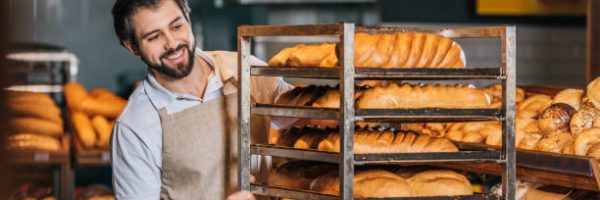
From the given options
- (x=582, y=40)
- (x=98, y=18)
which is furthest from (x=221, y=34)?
(x=582, y=40)

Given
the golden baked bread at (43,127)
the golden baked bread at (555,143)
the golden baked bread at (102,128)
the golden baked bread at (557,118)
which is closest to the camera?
the golden baked bread at (555,143)

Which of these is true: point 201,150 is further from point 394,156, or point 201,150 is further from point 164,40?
point 394,156

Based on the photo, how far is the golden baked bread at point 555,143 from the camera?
2641 mm

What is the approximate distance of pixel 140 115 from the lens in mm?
2674

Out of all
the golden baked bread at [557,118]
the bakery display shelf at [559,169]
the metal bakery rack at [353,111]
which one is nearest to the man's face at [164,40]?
the metal bakery rack at [353,111]

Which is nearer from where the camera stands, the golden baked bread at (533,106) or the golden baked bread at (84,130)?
the golden baked bread at (533,106)

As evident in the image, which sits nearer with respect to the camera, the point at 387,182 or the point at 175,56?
the point at 387,182

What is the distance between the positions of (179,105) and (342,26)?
2.87 ft

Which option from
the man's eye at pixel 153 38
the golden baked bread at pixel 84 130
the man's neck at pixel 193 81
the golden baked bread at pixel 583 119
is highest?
the man's eye at pixel 153 38

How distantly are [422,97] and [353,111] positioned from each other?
239 mm

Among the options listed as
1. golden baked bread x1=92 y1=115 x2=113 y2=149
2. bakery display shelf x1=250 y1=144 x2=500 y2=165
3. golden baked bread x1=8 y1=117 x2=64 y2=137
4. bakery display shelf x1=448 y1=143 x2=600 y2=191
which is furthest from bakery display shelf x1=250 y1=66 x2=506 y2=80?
golden baked bread x1=92 y1=115 x2=113 y2=149

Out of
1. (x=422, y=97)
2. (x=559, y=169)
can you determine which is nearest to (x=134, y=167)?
(x=422, y=97)

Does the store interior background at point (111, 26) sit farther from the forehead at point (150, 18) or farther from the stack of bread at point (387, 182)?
the stack of bread at point (387, 182)

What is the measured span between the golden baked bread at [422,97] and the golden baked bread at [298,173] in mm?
281
